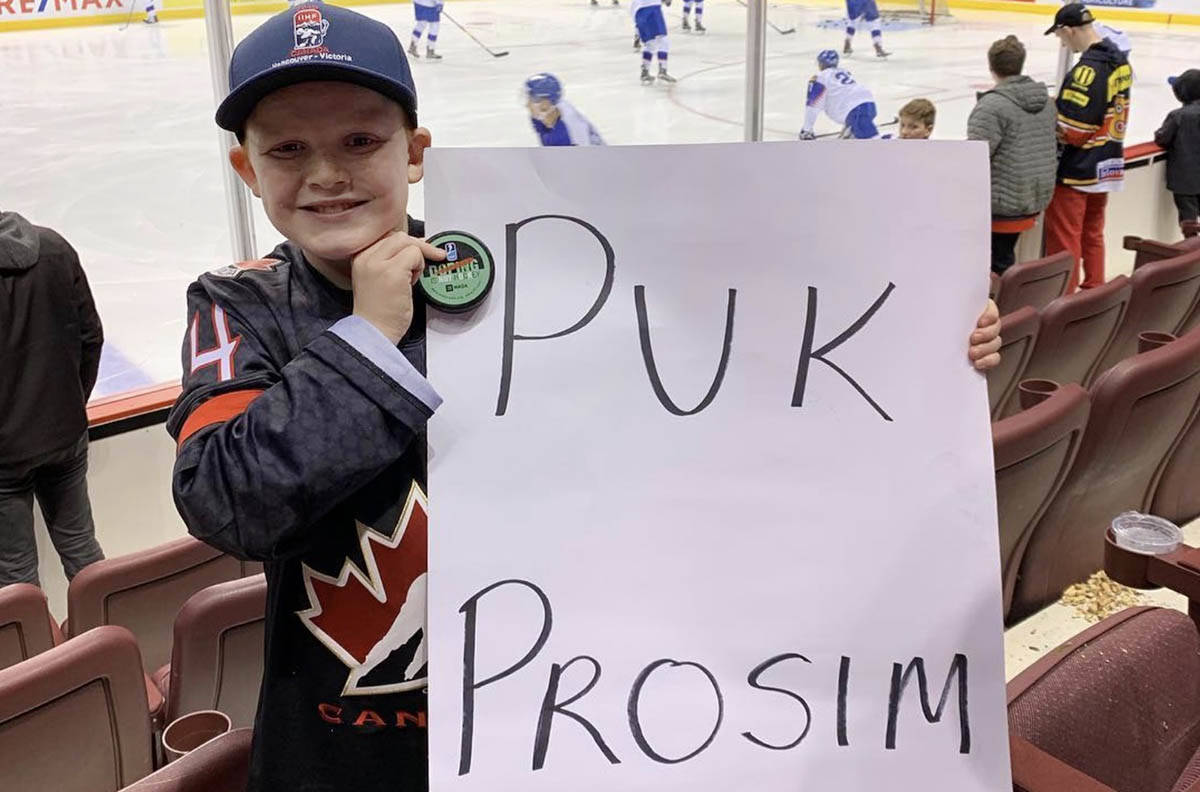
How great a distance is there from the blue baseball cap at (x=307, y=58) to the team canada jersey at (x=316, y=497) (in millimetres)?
120

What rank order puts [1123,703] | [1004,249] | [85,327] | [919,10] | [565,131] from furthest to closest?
[919,10] → [565,131] → [1004,249] → [85,327] → [1123,703]

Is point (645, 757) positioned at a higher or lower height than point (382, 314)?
lower

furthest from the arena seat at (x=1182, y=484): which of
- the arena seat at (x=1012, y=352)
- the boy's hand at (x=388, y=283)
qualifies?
the boy's hand at (x=388, y=283)

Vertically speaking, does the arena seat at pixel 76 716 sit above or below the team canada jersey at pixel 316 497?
below

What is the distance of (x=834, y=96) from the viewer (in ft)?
19.6

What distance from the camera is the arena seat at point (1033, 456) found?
1404mm

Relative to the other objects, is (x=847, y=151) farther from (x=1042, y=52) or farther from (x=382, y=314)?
(x=1042, y=52)

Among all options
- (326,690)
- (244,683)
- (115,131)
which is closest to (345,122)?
(326,690)

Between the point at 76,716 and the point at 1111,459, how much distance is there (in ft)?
5.08

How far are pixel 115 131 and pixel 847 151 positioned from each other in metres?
5.92

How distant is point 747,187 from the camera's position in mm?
658

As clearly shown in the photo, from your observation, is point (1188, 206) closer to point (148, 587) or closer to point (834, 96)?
point (834, 96)

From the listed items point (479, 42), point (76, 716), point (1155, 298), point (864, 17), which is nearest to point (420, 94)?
point (479, 42)

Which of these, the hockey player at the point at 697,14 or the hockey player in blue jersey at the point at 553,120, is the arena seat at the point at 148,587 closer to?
the hockey player in blue jersey at the point at 553,120
